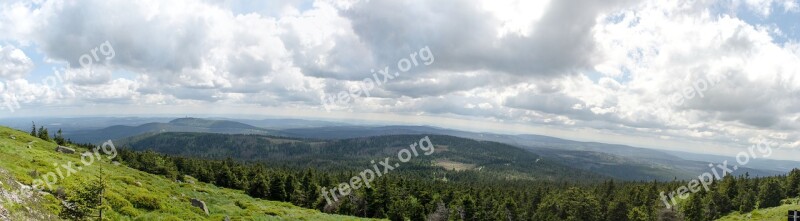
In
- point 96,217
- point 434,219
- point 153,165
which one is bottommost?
point 434,219

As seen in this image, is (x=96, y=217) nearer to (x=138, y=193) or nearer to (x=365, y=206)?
(x=138, y=193)

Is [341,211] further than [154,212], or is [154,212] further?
[341,211]

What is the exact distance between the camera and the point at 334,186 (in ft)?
366

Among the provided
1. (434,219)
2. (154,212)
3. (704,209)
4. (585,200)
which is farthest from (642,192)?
(154,212)

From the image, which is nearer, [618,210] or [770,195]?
[618,210]

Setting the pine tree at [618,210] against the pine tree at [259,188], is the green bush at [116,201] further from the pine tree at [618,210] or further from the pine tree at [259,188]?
the pine tree at [618,210]

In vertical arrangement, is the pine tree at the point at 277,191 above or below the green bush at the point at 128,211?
below

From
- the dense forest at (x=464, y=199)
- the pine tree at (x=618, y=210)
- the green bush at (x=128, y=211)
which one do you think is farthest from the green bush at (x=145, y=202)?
the pine tree at (x=618, y=210)

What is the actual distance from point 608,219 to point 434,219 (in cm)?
4825

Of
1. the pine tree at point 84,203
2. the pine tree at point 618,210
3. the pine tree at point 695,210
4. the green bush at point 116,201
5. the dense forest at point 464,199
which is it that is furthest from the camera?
the pine tree at point 618,210

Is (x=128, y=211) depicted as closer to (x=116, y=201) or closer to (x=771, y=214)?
(x=116, y=201)

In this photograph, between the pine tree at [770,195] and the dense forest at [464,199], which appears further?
the pine tree at [770,195]

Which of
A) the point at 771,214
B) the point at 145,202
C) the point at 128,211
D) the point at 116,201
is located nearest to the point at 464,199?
the point at 771,214

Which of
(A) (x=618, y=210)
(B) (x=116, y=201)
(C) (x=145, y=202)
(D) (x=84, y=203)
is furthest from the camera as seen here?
(A) (x=618, y=210)
